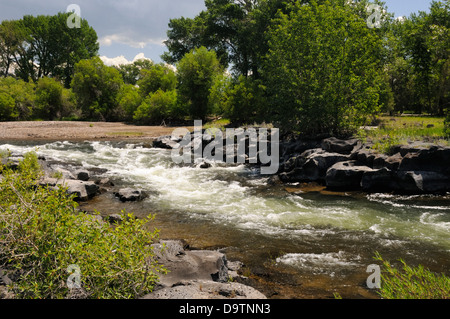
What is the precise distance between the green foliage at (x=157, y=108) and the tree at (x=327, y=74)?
29.1m

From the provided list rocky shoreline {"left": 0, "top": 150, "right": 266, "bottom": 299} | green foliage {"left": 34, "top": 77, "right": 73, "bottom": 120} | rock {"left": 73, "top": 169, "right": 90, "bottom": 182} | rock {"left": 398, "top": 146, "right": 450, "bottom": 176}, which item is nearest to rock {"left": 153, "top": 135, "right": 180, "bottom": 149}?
rock {"left": 73, "top": 169, "right": 90, "bottom": 182}

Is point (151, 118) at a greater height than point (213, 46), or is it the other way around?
point (213, 46)

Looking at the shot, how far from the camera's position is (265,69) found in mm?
32438

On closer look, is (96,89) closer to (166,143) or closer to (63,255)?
(166,143)

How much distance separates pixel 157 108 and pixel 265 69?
70.6 feet

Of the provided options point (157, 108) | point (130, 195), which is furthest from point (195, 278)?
point (157, 108)

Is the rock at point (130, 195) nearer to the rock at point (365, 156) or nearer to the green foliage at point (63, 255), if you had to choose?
the green foliage at point (63, 255)

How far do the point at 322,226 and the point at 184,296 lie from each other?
22.9 feet

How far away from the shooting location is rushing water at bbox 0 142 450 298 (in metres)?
7.61

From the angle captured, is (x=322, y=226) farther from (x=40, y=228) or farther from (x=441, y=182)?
(x=40, y=228)

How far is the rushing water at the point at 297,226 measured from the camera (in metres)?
7.61

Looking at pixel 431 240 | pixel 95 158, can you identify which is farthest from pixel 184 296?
pixel 95 158

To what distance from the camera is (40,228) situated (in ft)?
16.2
